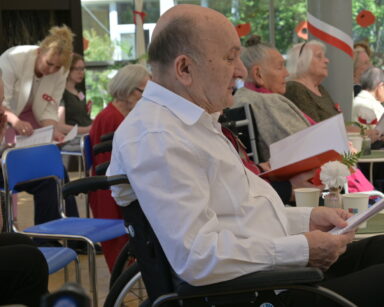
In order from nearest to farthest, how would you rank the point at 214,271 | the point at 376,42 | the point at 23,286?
the point at 214,271, the point at 23,286, the point at 376,42

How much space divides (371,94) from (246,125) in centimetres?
313

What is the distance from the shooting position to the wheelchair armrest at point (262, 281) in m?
1.47

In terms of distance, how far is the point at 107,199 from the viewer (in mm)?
3805

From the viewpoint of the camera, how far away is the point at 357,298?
167cm

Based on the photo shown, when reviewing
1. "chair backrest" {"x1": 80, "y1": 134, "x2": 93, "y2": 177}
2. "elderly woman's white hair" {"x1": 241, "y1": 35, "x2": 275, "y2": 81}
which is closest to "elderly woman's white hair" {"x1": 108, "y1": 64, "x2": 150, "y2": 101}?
"chair backrest" {"x1": 80, "y1": 134, "x2": 93, "y2": 177}

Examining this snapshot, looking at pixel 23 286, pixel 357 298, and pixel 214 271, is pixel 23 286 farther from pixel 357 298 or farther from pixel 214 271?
pixel 357 298

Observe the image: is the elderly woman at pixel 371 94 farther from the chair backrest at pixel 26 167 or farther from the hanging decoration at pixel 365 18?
the hanging decoration at pixel 365 18

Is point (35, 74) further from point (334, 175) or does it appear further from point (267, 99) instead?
point (334, 175)

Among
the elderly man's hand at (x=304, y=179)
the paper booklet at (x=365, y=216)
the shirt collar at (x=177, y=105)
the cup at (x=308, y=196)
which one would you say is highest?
the shirt collar at (x=177, y=105)

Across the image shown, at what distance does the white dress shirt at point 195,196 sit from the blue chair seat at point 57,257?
103 centimetres

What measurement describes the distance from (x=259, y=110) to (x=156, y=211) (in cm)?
228

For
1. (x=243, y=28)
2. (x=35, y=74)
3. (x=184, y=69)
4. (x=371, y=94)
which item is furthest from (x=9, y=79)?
(x=243, y=28)

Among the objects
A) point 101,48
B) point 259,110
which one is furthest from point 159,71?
point 101,48

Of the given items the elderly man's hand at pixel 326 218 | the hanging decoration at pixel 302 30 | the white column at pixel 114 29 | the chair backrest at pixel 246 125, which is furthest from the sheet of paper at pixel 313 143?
the hanging decoration at pixel 302 30
